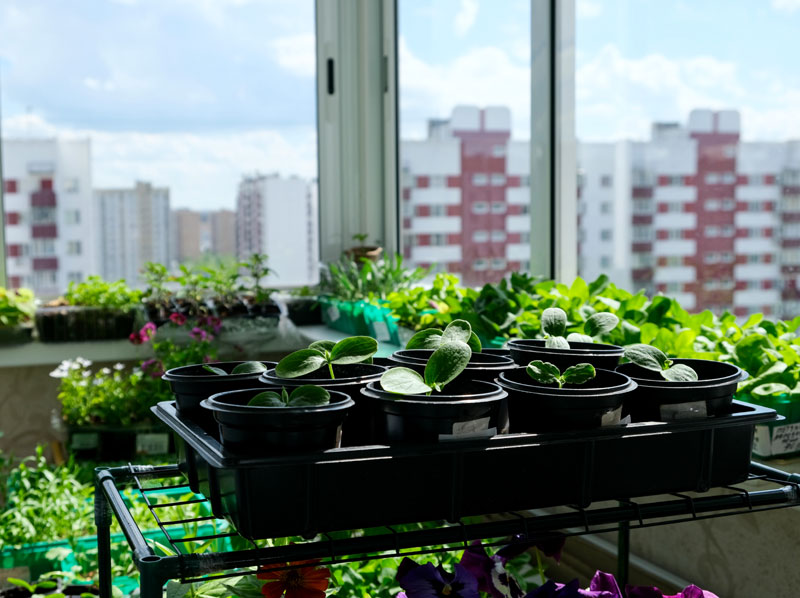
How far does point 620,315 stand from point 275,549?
1054mm

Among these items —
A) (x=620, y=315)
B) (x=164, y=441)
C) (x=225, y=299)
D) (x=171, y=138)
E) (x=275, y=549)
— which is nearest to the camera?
(x=275, y=549)

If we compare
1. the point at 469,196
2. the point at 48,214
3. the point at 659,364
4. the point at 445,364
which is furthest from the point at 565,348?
the point at 48,214

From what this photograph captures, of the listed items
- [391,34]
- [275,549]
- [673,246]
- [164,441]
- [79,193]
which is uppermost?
[391,34]

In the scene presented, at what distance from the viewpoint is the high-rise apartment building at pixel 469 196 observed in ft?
8.59

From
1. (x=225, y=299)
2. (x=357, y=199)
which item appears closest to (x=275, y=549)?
(x=225, y=299)

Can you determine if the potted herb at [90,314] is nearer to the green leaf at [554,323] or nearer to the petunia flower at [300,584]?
the petunia flower at [300,584]

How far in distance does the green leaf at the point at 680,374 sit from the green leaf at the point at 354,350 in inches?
13.7

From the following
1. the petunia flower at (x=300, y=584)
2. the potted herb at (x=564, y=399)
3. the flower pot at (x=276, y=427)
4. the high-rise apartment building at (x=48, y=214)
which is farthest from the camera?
the high-rise apartment building at (x=48, y=214)

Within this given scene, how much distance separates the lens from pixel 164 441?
2959mm

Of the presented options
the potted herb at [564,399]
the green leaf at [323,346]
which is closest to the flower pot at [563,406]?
the potted herb at [564,399]

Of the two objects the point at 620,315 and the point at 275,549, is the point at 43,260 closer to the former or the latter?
the point at 620,315

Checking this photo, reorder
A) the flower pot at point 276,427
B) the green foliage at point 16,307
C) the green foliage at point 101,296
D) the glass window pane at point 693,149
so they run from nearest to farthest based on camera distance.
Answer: the flower pot at point 276,427 → the glass window pane at point 693,149 → the green foliage at point 16,307 → the green foliage at point 101,296

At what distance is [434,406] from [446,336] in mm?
191

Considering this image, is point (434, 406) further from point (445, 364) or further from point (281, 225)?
point (281, 225)
